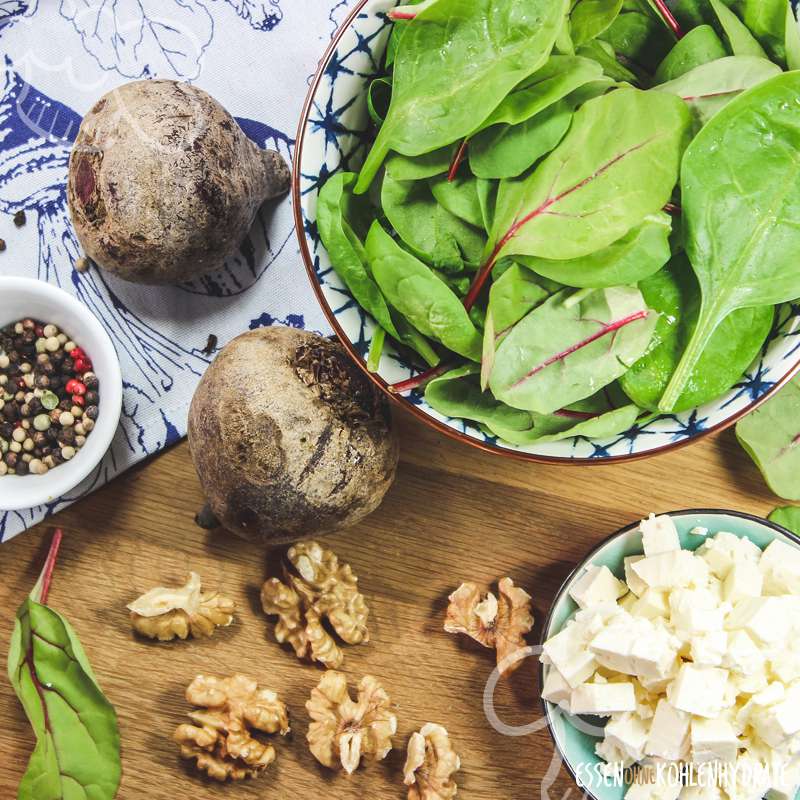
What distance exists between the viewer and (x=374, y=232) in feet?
2.62

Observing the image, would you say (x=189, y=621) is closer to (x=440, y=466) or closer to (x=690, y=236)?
(x=440, y=466)

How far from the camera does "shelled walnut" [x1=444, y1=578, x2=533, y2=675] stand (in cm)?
106

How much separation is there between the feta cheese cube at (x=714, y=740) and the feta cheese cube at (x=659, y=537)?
186 millimetres

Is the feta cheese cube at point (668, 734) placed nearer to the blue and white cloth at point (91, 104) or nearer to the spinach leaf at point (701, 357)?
the spinach leaf at point (701, 357)

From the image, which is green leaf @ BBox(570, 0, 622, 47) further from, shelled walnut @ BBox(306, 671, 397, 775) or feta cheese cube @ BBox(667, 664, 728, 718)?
shelled walnut @ BBox(306, 671, 397, 775)

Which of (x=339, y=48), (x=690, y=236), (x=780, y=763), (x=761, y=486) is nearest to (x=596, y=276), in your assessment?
(x=690, y=236)

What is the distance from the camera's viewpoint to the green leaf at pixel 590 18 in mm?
747

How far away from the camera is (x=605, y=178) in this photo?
749 mm

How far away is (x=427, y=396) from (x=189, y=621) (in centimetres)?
47

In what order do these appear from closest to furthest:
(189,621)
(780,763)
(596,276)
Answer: (596,276) < (780,763) < (189,621)

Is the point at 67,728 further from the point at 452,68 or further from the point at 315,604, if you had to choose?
the point at 452,68

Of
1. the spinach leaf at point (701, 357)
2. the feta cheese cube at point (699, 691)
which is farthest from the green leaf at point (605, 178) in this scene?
the feta cheese cube at point (699, 691)

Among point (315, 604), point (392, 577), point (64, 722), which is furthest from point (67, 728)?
point (392, 577)

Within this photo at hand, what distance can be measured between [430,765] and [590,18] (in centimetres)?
87
